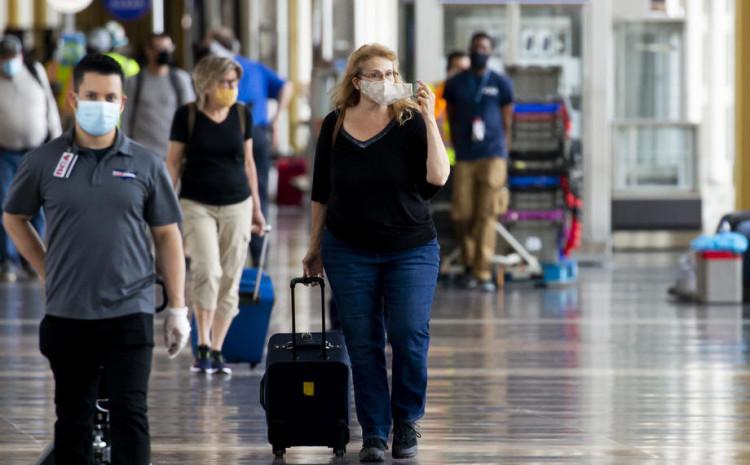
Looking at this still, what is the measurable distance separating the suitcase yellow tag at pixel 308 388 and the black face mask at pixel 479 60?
7.95 m

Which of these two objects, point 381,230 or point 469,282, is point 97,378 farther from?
point 469,282

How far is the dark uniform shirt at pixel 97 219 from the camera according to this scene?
6.09m

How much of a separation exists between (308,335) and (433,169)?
3.00ft

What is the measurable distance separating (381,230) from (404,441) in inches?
32.4

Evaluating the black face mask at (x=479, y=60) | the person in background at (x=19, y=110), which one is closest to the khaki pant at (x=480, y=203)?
the black face mask at (x=479, y=60)

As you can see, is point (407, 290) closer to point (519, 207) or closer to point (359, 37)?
point (519, 207)

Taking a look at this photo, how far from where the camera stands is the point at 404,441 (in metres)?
7.83

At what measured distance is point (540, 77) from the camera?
17016mm

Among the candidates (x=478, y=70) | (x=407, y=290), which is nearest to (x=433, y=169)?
(x=407, y=290)

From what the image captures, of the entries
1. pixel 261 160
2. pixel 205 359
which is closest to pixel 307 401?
pixel 205 359

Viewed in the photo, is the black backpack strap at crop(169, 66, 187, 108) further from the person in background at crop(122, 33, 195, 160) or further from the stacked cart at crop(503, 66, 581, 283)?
the stacked cart at crop(503, 66, 581, 283)

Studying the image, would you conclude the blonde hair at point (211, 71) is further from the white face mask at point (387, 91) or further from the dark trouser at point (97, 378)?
the dark trouser at point (97, 378)

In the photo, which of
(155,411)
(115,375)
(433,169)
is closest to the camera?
(115,375)

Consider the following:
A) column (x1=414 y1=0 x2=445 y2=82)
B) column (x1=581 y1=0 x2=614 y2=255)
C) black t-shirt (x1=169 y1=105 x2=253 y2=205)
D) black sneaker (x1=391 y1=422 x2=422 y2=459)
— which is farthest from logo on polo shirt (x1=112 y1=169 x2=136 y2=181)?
column (x1=581 y1=0 x2=614 y2=255)
